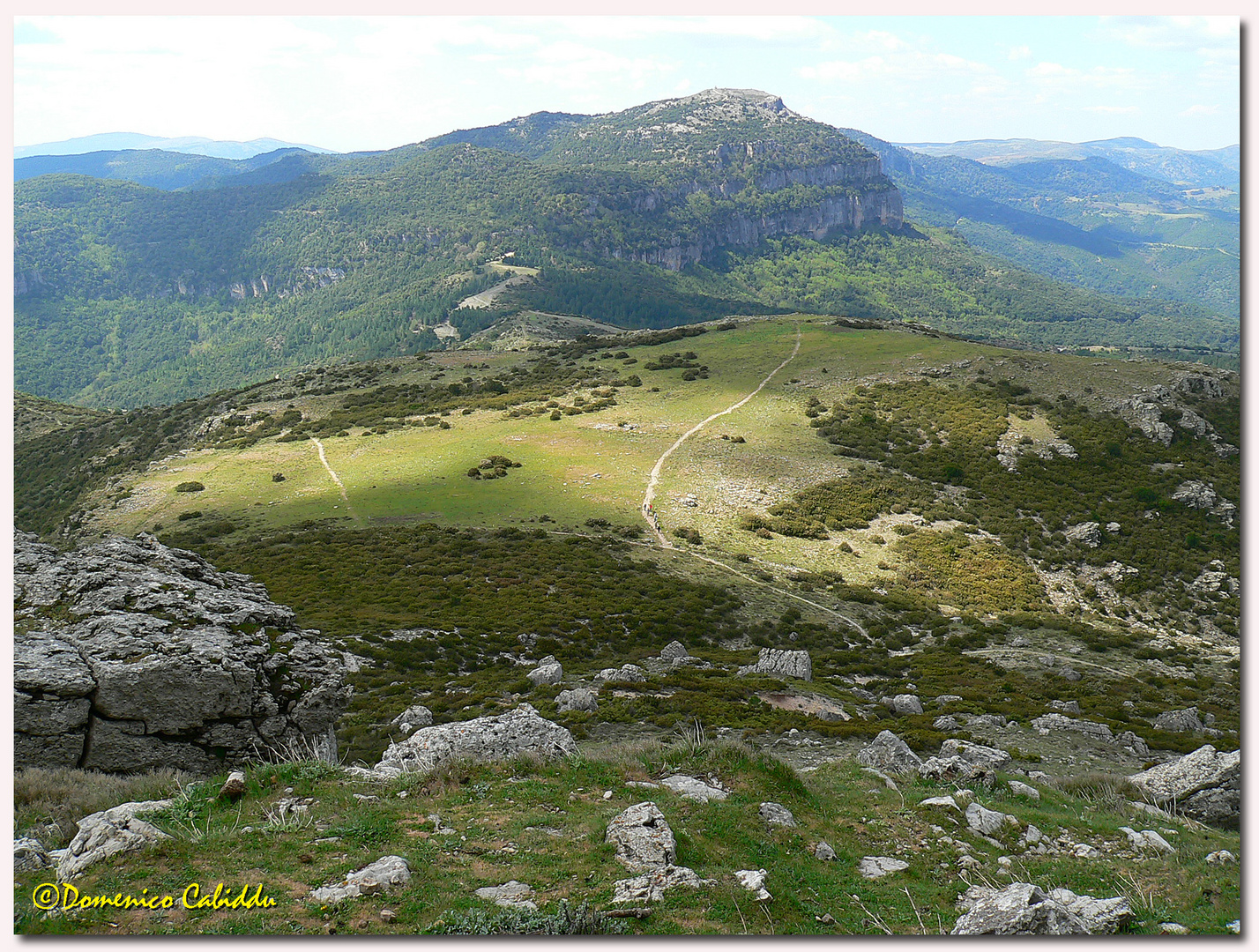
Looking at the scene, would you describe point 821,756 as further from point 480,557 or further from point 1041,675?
point 480,557

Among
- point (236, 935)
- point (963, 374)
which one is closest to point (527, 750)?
point (236, 935)

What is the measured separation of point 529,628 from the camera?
35.3 metres

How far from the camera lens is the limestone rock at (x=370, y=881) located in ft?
30.6

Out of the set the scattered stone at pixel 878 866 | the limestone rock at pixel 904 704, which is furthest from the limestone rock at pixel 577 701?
the scattered stone at pixel 878 866

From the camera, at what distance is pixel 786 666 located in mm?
31031

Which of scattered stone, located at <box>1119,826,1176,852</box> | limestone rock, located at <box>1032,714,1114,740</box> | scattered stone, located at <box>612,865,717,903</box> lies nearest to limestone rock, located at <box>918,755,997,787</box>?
scattered stone, located at <box>1119,826,1176,852</box>

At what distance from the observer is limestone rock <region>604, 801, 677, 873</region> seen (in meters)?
10.5

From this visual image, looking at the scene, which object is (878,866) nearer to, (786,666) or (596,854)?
(596,854)

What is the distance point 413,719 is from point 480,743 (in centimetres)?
709

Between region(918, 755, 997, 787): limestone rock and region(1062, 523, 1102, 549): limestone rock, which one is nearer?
region(918, 755, 997, 787): limestone rock

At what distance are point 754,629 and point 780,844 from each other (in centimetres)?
2679

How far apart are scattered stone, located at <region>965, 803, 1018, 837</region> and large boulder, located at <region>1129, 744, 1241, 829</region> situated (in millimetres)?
5010

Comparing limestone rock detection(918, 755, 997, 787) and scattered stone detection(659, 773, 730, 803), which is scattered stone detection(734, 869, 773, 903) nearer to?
scattered stone detection(659, 773, 730, 803)

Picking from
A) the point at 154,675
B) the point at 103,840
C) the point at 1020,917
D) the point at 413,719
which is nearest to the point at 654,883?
the point at 1020,917
